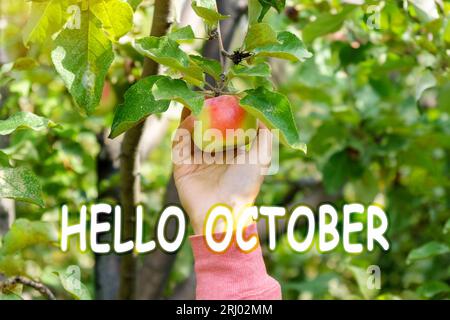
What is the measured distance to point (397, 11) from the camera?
1.47 meters

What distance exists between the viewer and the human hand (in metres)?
0.94

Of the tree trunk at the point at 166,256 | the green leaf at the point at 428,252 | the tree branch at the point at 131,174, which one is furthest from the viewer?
the tree trunk at the point at 166,256

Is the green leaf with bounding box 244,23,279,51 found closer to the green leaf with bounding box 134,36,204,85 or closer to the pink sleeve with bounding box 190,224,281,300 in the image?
the green leaf with bounding box 134,36,204,85

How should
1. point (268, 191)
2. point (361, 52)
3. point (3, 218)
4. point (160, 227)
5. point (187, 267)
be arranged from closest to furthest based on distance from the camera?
point (160, 227) → point (3, 218) → point (361, 52) → point (187, 267) → point (268, 191)

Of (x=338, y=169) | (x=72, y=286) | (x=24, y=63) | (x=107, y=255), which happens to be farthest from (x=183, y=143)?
(x=338, y=169)

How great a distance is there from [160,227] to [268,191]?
125cm

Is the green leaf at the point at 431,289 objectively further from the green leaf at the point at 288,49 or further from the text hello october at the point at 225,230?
the green leaf at the point at 288,49

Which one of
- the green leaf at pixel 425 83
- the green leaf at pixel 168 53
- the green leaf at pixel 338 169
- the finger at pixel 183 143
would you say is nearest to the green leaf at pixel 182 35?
the green leaf at pixel 168 53

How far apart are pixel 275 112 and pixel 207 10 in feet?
0.49

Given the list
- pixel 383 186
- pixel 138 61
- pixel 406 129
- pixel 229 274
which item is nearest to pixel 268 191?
pixel 383 186

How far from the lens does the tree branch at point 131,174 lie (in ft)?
3.39

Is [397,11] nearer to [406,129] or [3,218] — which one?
[406,129]

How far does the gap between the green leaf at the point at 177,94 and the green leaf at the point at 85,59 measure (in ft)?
0.35

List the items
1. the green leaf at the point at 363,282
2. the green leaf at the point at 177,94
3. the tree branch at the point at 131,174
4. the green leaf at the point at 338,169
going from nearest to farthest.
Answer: the green leaf at the point at 177,94 → the tree branch at the point at 131,174 → the green leaf at the point at 363,282 → the green leaf at the point at 338,169
